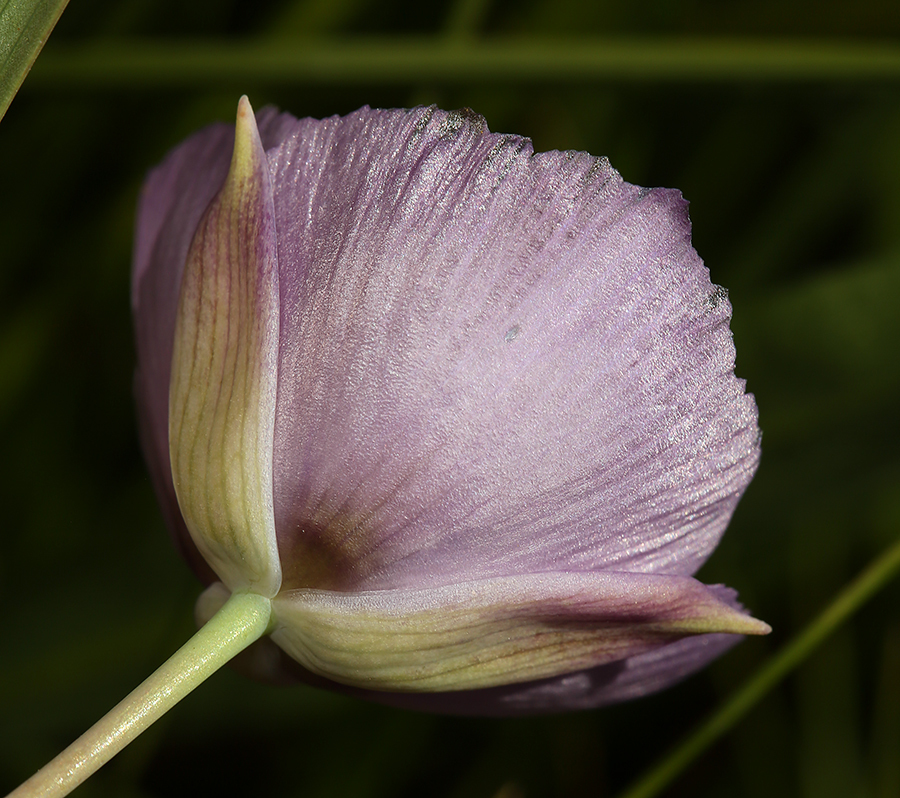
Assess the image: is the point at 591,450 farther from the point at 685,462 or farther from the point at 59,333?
the point at 59,333

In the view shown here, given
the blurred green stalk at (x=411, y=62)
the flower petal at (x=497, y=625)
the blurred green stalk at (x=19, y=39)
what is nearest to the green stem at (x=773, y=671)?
the flower petal at (x=497, y=625)

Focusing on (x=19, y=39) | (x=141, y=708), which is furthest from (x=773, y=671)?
(x=19, y=39)

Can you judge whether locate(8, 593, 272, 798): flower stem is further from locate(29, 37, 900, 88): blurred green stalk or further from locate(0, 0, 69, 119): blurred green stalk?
locate(29, 37, 900, 88): blurred green stalk

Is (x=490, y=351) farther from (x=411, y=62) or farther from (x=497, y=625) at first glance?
(x=411, y=62)

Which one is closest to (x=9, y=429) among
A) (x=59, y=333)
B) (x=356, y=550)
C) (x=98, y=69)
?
(x=59, y=333)

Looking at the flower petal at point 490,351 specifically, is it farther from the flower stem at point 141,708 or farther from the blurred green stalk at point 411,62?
the blurred green stalk at point 411,62
